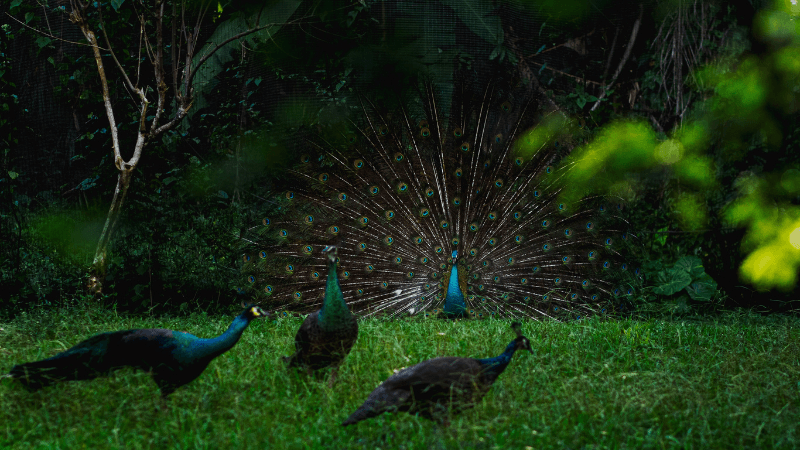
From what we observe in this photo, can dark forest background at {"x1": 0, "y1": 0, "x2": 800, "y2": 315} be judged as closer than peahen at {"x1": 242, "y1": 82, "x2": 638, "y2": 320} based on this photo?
No

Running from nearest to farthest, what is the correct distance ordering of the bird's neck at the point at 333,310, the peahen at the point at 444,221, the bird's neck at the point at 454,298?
1. the bird's neck at the point at 333,310
2. the bird's neck at the point at 454,298
3. the peahen at the point at 444,221

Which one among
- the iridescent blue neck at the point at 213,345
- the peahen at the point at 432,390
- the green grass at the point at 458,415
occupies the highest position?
the iridescent blue neck at the point at 213,345

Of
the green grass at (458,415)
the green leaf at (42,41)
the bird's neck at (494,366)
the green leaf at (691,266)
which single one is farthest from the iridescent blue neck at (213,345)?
the green leaf at (42,41)

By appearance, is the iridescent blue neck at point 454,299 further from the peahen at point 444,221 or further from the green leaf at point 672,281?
the green leaf at point 672,281

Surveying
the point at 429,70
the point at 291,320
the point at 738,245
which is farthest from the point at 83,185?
the point at 738,245

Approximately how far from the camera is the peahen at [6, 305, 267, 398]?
3.35 metres

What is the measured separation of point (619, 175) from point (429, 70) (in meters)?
2.33

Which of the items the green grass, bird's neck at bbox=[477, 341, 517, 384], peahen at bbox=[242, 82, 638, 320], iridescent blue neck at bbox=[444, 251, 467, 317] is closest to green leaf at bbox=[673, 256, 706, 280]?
peahen at bbox=[242, 82, 638, 320]

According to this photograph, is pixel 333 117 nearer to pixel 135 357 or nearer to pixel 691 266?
pixel 691 266

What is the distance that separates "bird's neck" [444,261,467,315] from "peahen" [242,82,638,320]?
0.24 m

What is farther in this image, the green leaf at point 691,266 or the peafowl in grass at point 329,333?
the green leaf at point 691,266

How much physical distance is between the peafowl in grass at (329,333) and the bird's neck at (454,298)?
2.39 m

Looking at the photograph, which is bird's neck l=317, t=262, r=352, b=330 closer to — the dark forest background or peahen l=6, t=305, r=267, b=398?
peahen l=6, t=305, r=267, b=398

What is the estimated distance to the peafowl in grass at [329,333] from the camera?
149 inches
